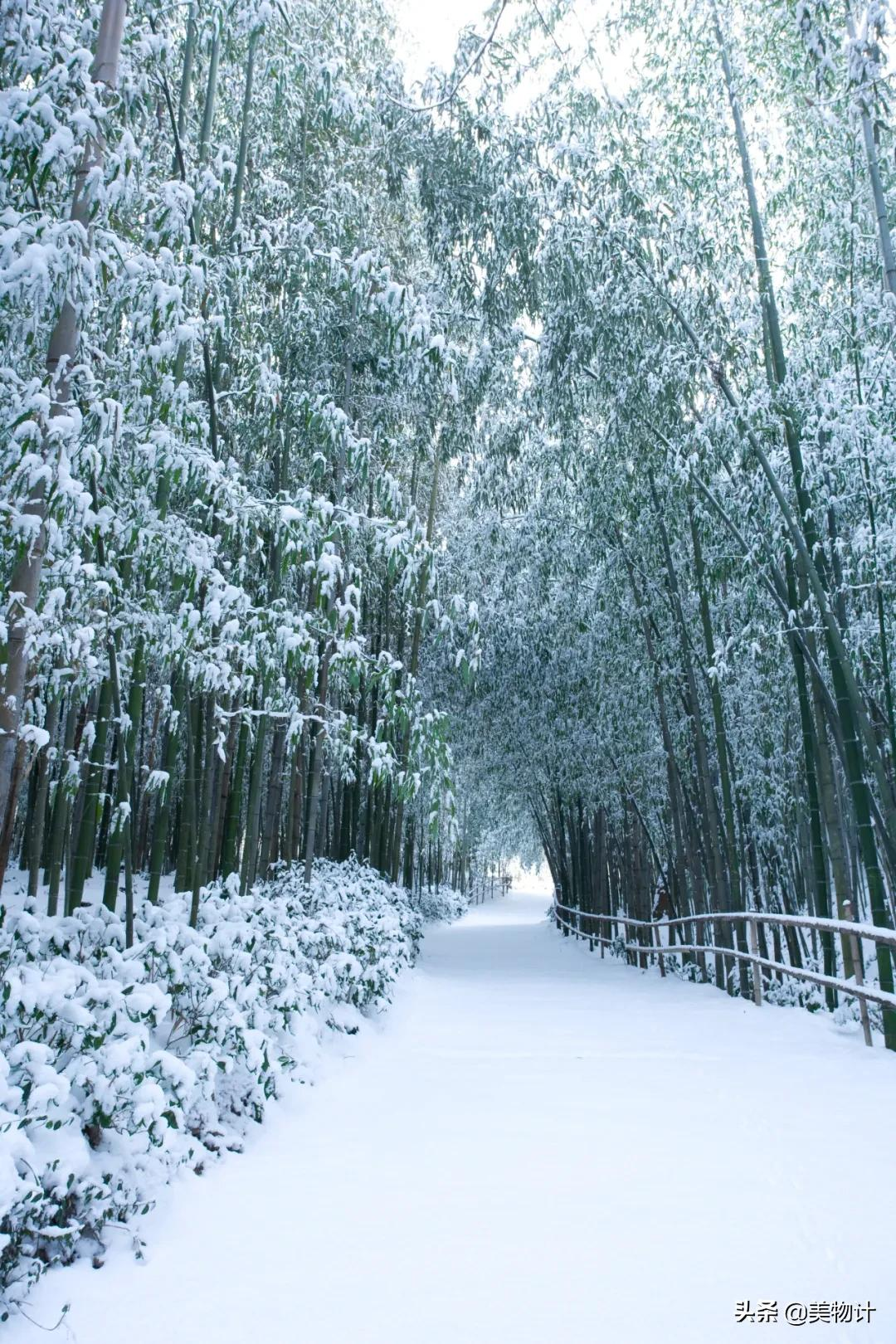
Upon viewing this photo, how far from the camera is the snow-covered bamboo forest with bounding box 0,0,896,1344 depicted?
280 cm

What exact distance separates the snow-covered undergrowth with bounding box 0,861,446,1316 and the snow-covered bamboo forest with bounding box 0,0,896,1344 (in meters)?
0.02

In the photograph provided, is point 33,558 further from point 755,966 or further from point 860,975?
point 755,966

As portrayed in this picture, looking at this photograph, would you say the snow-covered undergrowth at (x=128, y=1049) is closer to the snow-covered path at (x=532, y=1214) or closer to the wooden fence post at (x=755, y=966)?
the snow-covered path at (x=532, y=1214)

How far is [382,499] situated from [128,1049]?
3001mm

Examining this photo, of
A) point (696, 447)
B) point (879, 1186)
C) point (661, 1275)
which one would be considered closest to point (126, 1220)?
point (661, 1275)

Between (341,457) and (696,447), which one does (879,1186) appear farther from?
(341,457)

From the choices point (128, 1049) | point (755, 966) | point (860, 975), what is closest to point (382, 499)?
point (128, 1049)

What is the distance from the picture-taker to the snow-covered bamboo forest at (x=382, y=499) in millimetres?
2801

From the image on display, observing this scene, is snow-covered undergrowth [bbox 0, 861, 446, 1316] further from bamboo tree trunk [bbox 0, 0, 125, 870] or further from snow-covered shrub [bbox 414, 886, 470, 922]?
snow-covered shrub [bbox 414, 886, 470, 922]

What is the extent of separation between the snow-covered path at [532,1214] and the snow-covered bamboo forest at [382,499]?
0.30ft

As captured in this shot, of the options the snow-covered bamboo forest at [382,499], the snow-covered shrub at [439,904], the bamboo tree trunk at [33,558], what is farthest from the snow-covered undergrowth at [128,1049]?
the snow-covered shrub at [439,904]

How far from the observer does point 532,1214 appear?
2521 mm

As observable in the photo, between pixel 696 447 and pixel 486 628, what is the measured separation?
5.21m

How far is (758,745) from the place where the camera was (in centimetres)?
952
